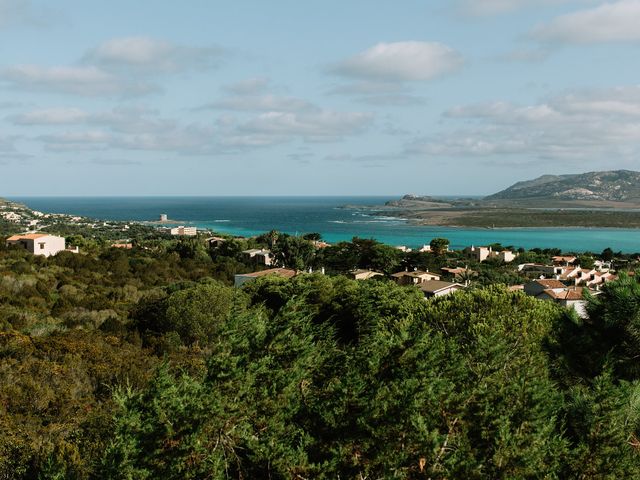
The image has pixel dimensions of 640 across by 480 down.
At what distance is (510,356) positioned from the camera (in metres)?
10.6

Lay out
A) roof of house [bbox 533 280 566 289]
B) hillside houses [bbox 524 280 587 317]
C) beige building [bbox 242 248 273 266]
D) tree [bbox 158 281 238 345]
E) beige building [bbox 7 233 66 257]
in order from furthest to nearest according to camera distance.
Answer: beige building [bbox 242 248 273 266] → beige building [bbox 7 233 66 257] → roof of house [bbox 533 280 566 289] → hillside houses [bbox 524 280 587 317] → tree [bbox 158 281 238 345]

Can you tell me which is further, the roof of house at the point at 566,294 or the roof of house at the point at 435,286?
the roof of house at the point at 435,286

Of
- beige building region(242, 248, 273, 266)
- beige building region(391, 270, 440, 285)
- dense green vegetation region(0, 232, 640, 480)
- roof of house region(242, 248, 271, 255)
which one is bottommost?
beige building region(391, 270, 440, 285)

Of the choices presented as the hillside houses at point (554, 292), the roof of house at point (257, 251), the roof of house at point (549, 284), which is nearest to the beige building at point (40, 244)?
the roof of house at point (257, 251)

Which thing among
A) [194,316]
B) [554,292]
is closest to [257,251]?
[554,292]

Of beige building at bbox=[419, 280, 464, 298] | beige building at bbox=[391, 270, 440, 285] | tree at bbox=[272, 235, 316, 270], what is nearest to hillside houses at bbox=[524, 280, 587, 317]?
beige building at bbox=[419, 280, 464, 298]

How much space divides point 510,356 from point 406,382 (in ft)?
11.5

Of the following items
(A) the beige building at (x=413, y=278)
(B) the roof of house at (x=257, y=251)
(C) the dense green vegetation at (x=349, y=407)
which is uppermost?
(C) the dense green vegetation at (x=349, y=407)

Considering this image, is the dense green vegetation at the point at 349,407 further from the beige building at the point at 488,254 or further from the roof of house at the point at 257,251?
the beige building at the point at 488,254

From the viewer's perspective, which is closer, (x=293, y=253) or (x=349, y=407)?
(x=349, y=407)

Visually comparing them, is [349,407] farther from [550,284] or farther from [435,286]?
[550,284]

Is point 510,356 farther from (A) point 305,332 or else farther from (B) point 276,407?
(B) point 276,407

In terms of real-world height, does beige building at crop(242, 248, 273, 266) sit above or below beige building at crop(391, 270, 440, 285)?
above

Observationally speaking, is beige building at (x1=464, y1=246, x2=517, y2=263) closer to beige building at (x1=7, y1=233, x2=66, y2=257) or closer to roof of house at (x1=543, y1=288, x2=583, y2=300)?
roof of house at (x1=543, y1=288, x2=583, y2=300)
